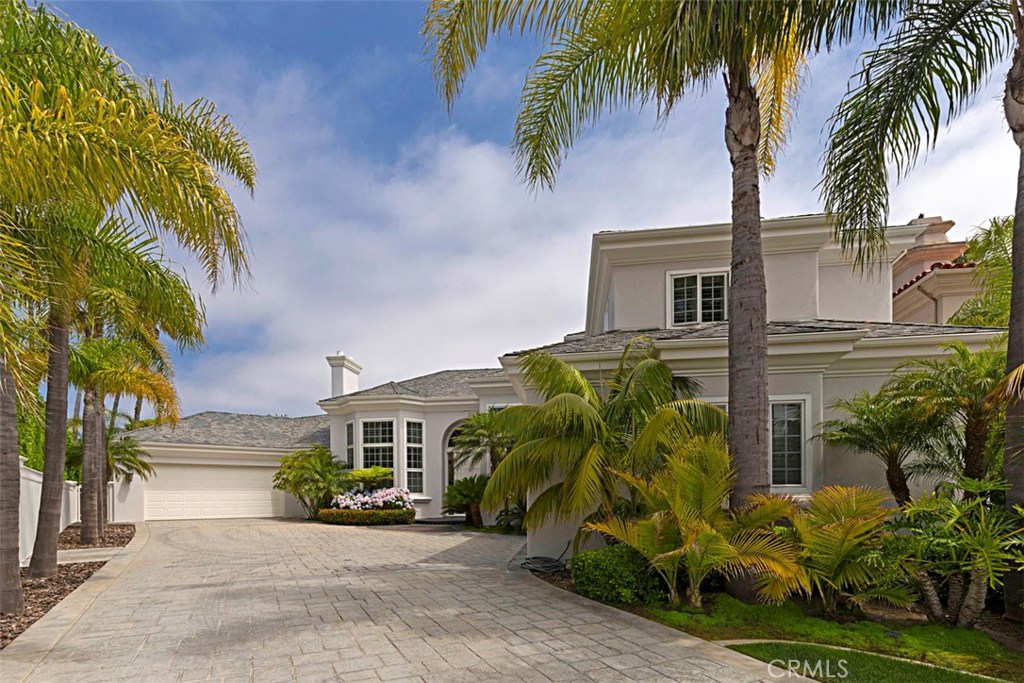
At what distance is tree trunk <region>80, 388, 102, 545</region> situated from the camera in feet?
46.0

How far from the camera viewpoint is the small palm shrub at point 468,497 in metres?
17.7

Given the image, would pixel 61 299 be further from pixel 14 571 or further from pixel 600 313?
pixel 600 313

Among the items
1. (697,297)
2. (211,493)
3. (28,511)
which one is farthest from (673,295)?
(211,493)

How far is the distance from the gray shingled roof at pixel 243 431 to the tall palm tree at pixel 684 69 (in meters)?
19.4

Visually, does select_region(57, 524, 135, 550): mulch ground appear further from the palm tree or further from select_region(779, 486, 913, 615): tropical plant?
the palm tree

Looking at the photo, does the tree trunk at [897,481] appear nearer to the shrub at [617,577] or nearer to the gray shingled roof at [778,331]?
the gray shingled roof at [778,331]

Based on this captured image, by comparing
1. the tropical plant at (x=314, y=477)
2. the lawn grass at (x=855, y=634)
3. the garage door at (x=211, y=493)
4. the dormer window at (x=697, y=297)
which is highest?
the dormer window at (x=697, y=297)

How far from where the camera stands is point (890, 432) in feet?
27.8

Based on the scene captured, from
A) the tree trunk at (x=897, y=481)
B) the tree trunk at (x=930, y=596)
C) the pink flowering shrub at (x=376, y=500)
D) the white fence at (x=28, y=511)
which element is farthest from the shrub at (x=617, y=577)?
the pink flowering shrub at (x=376, y=500)

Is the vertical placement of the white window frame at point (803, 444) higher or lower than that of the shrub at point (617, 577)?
higher

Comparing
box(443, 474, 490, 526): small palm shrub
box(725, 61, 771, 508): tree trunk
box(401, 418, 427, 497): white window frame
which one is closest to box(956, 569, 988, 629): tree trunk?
box(725, 61, 771, 508): tree trunk

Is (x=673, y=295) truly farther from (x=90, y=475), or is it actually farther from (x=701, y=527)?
(x=90, y=475)

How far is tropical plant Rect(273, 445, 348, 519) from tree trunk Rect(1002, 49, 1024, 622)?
58.5 ft

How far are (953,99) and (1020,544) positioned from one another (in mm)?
5426
